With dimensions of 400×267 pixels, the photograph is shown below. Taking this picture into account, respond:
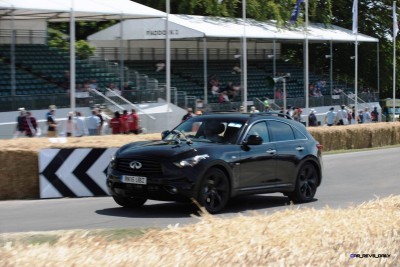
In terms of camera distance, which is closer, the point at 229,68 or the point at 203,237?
the point at 203,237

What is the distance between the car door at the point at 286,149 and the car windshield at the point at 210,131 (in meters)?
0.82

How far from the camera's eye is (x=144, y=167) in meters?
12.7

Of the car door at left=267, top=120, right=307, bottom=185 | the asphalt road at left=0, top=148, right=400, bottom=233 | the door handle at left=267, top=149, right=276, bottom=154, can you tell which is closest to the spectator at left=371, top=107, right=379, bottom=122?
the asphalt road at left=0, top=148, right=400, bottom=233

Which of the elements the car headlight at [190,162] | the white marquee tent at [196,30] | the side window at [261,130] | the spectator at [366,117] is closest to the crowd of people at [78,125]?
the white marquee tent at [196,30]

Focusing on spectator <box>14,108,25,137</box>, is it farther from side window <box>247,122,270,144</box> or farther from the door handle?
the door handle

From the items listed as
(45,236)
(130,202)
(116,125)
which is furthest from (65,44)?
(45,236)

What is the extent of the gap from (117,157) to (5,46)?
2181 cm

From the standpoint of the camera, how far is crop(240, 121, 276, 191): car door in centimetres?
1353

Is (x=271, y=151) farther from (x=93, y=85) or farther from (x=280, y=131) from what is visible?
(x=93, y=85)

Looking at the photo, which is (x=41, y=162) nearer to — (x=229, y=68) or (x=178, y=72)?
(x=178, y=72)

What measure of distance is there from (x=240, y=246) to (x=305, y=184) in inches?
364

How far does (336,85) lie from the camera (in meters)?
54.8

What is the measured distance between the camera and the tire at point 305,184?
48.4ft

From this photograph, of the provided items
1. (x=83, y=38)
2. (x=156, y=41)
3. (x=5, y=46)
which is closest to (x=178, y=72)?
(x=156, y=41)
